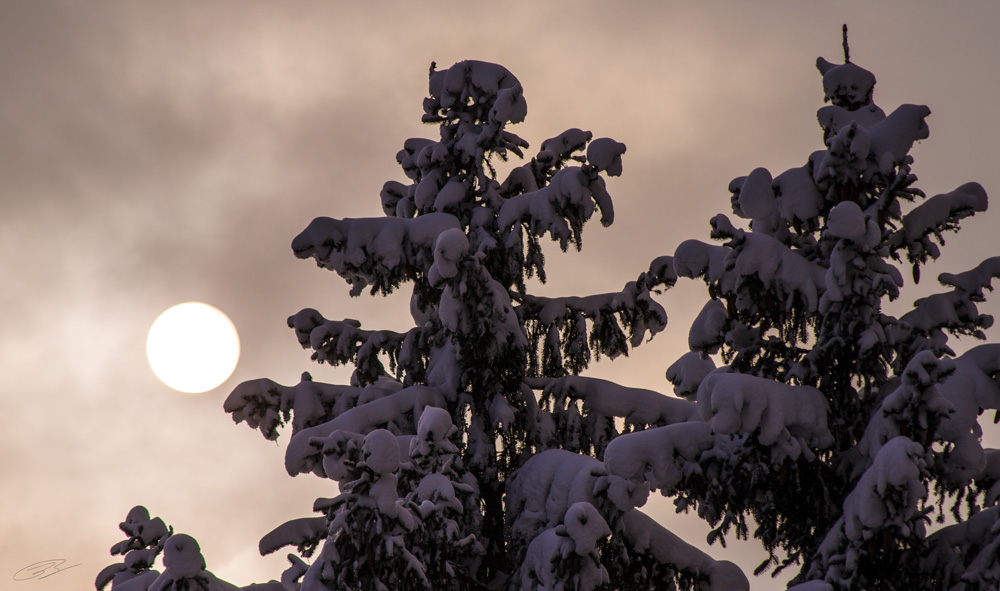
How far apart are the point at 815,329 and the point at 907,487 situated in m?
2.70

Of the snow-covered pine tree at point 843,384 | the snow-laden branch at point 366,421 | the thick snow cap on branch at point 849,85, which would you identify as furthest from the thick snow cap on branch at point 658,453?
the thick snow cap on branch at point 849,85

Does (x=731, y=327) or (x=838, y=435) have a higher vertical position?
(x=731, y=327)

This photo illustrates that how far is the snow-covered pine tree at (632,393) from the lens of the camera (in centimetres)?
880

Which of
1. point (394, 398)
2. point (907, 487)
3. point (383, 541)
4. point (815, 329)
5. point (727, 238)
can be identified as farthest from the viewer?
point (394, 398)

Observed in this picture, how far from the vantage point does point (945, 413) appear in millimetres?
8180

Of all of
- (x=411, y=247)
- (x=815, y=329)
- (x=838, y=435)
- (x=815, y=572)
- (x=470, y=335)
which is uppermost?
(x=411, y=247)

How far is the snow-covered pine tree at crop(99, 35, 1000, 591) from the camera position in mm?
8797

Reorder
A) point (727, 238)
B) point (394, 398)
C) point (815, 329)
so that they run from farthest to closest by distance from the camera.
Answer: point (394, 398) < point (815, 329) < point (727, 238)

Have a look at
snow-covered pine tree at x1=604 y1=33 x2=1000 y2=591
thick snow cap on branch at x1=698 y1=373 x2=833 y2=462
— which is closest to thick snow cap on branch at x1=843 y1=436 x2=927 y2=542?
snow-covered pine tree at x1=604 y1=33 x2=1000 y2=591

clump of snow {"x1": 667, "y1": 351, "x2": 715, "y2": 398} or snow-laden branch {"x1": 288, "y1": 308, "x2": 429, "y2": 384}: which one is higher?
snow-laden branch {"x1": 288, "y1": 308, "x2": 429, "y2": 384}

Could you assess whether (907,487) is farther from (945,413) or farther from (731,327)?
(731,327)

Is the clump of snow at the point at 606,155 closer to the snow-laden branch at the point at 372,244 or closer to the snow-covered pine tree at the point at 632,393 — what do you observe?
the snow-covered pine tree at the point at 632,393

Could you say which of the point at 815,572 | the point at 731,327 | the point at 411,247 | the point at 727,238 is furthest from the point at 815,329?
the point at 411,247

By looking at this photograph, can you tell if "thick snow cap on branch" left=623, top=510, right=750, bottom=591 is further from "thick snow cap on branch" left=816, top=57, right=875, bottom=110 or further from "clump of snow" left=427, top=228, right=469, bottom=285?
"thick snow cap on branch" left=816, top=57, right=875, bottom=110
